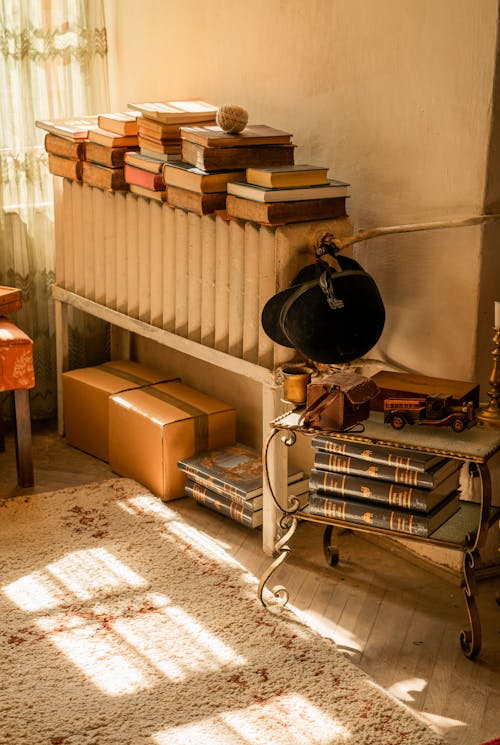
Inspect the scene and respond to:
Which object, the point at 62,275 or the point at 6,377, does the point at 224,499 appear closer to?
the point at 6,377

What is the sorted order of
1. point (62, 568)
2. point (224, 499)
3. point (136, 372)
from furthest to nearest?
point (136, 372) < point (224, 499) < point (62, 568)

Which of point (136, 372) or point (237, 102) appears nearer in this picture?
point (237, 102)

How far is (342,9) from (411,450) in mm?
1444

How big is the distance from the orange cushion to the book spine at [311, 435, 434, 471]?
4.26ft

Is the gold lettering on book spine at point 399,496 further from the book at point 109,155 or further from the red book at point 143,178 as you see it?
the book at point 109,155

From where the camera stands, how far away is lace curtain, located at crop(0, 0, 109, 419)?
13.4 feet

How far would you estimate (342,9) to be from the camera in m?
3.13

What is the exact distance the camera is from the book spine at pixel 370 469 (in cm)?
263

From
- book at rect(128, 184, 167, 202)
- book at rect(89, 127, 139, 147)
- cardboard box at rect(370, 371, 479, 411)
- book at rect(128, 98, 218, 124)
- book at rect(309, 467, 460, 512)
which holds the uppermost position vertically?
book at rect(128, 98, 218, 124)

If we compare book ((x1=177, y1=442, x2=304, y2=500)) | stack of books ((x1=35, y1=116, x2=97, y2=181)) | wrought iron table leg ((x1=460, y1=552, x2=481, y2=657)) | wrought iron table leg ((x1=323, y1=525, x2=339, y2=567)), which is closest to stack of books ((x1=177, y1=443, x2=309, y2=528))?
book ((x1=177, y1=442, x2=304, y2=500))

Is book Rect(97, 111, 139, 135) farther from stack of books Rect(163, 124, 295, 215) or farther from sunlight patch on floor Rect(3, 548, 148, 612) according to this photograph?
sunlight patch on floor Rect(3, 548, 148, 612)

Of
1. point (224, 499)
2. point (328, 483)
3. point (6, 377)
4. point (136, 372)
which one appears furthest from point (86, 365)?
point (328, 483)

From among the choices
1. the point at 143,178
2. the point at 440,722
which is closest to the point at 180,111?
the point at 143,178

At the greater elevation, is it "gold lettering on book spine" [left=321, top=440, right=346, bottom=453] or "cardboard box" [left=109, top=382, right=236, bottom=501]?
"gold lettering on book spine" [left=321, top=440, right=346, bottom=453]
